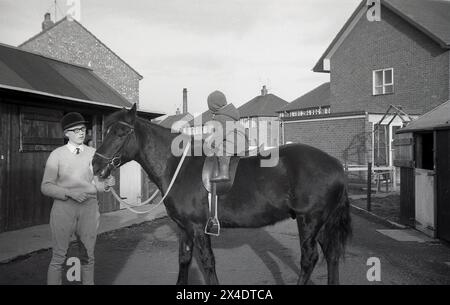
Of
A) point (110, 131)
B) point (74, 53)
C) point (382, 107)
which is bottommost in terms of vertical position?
point (110, 131)

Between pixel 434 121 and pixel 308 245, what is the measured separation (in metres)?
5.01

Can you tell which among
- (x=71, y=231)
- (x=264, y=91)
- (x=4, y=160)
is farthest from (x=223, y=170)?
(x=264, y=91)

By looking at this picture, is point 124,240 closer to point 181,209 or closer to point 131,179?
point 181,209

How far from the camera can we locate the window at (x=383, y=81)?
21828 millimetres

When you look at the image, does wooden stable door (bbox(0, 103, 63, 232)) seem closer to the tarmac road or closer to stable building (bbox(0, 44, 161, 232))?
stable building (bbox(0, 44, 161, 232))

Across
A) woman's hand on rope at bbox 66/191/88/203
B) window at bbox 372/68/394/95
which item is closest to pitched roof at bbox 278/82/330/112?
window at bbox 372/68/394/95

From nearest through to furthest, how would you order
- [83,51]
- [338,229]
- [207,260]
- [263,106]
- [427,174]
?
[207,260] < [338,229] < [427,174] < [83,51] < [263,106]

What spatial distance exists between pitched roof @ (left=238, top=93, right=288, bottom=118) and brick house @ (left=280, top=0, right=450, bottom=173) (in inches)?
965

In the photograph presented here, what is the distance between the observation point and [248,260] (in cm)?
600

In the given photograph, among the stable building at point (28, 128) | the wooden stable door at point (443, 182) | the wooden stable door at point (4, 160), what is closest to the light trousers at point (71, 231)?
the stable building at point (28, 128)

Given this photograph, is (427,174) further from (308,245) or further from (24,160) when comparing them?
(24,160)

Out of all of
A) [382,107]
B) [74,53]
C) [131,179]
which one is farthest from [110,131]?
[74,53]
